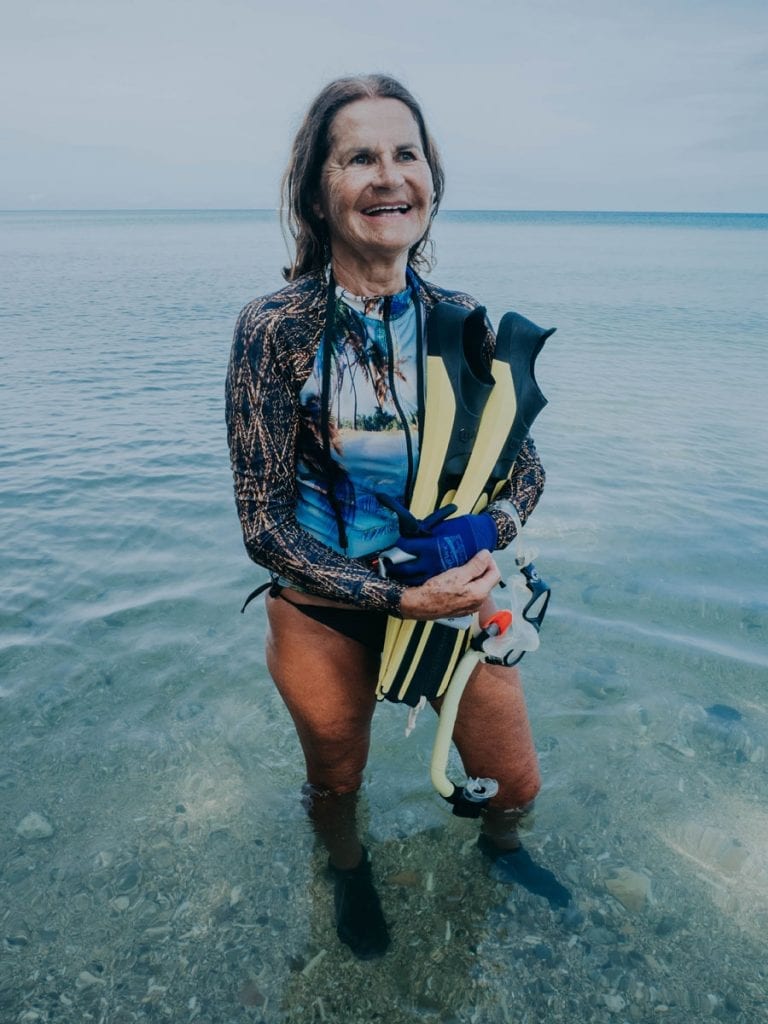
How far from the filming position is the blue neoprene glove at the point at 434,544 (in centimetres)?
235

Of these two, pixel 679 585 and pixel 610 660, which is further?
pixel 679 585

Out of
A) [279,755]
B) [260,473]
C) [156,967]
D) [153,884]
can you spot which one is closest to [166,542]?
[279,755]

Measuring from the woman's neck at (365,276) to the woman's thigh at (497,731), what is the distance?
4.64 ft

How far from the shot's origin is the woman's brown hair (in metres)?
2.43

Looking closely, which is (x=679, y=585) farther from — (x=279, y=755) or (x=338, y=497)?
(x=338, y=497)

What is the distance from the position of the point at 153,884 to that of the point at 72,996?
1.76ft

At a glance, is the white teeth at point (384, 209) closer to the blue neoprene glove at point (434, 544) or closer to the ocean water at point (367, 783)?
the blue neoprene glove at point (434, 544)

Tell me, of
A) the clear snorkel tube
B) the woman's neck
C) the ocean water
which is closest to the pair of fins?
the clear snorkel tube

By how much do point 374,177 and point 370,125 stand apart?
173 mm

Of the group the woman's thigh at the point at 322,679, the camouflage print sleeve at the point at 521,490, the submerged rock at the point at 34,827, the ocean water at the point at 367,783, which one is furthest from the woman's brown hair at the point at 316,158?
the submerged rock at the point at 34,827

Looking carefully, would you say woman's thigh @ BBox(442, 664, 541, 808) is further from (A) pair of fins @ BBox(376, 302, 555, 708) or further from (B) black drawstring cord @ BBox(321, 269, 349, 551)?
(B) black drawstring cord @ BBox(321, 269, 349, 551)

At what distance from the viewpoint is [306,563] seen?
2.43 meters

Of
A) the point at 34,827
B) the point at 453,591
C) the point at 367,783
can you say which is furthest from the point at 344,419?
the point at 34,827

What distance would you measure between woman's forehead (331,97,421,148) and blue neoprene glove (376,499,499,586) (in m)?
1.15
